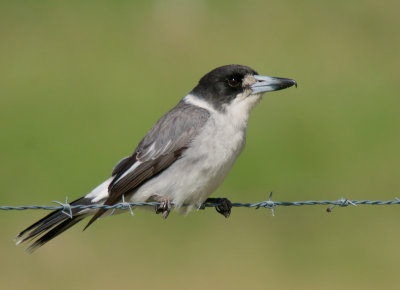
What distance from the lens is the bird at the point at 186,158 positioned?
643 centimetres

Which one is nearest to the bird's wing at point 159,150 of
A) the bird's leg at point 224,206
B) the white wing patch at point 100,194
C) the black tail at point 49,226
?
the white wing patch at point 100,194

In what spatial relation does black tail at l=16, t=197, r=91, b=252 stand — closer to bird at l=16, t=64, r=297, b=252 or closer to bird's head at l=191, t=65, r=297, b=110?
bird at l=16, t=64, r=297, b=252

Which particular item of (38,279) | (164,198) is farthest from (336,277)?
(164,198)

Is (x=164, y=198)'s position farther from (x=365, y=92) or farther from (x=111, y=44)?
(x=111, y=44)

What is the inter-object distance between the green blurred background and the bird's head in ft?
10.4

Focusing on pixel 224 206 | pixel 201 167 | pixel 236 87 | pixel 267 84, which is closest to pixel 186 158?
pixel 201 167

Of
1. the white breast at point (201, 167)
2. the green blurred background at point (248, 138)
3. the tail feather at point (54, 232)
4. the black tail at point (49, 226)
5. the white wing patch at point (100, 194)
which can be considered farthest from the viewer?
the green blurred background at point (248, 138)

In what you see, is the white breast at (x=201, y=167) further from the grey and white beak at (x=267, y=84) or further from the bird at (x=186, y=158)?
the grey and white beak at (x=267, y=84)

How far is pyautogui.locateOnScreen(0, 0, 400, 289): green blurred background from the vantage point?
1020 centimetres

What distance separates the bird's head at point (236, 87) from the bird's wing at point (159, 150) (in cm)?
21

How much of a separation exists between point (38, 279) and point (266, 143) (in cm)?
480

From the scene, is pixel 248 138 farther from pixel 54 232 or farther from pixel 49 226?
pixel 49 226

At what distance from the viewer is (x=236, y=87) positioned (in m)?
6.87

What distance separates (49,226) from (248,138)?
693 cm
